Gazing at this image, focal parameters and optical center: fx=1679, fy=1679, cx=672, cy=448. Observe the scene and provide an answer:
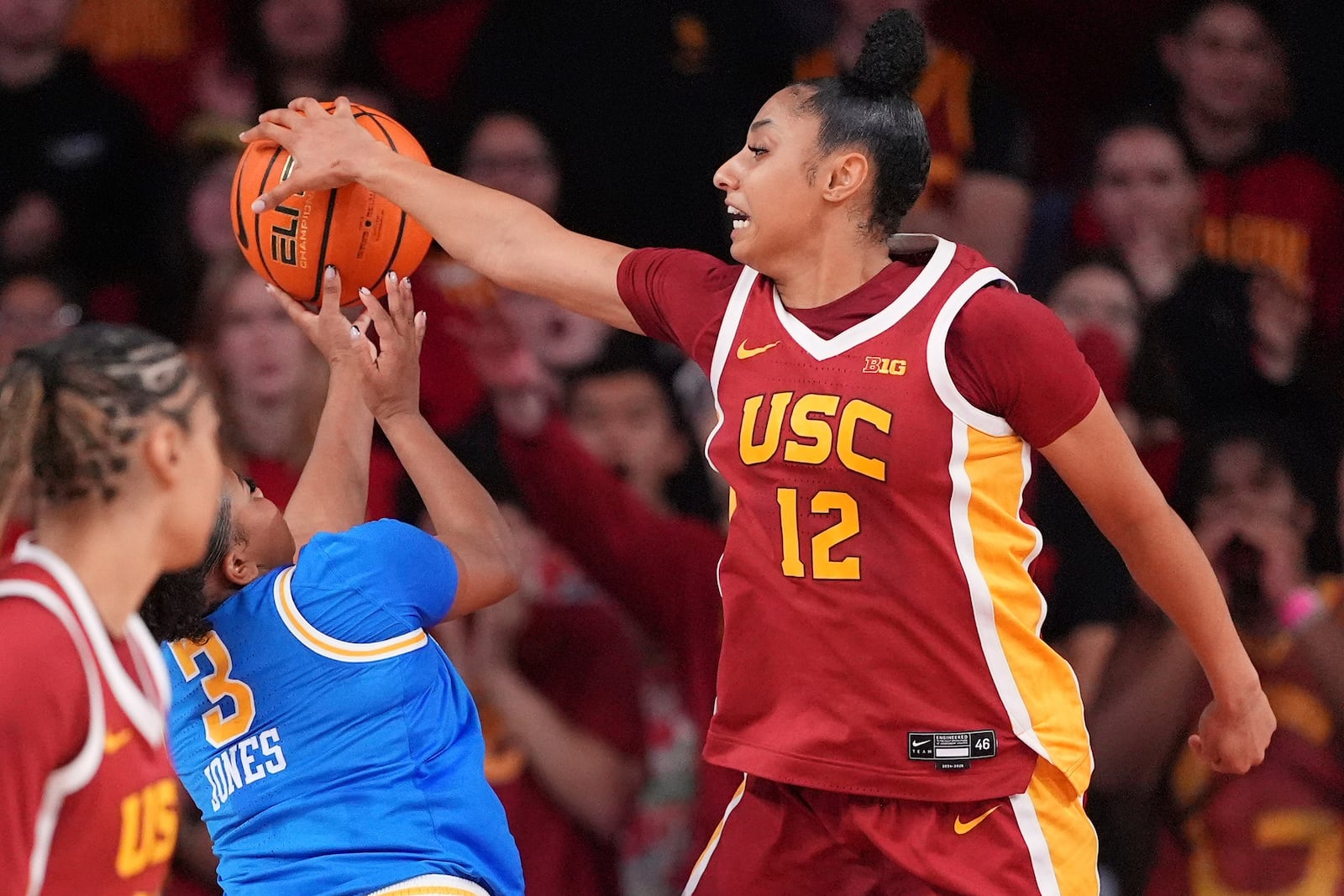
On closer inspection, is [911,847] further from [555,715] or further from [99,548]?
[555,715]

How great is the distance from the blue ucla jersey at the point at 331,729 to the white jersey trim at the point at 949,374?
0.86 m

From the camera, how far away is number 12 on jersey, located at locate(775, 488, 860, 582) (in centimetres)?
257

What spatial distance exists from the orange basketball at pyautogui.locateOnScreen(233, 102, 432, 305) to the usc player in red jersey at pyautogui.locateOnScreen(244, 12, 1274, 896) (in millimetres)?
671

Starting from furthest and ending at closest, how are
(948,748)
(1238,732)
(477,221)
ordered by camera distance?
1. (477,221)
2. (1238,732)
3. (948,748)

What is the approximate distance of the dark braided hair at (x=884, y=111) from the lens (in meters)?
2.67

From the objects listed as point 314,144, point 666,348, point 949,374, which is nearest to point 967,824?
point 949,374

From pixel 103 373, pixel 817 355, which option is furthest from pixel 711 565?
pixel 103 373

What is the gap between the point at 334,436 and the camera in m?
3.05

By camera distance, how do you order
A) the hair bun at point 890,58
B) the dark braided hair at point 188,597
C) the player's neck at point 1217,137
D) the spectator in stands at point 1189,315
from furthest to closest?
the player's neck at point 1217,137 < the spectator in stands at point 1189,315 < the hair bun at point 890,58 < the dark braided hair at point 188,597

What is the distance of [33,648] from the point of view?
1861 millimetres

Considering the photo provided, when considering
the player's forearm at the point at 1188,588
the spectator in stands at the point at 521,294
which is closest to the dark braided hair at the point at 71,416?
the player's forearm at the point at 1188,588

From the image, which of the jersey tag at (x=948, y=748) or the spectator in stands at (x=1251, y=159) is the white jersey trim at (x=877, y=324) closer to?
the jersey tag at (x=948, y=748)

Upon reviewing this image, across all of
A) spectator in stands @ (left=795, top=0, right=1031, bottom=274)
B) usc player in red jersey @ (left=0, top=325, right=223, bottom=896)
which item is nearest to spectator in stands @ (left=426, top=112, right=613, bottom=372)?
spectator in stands @ (left=795, top=0, right=1031, bottom=274)

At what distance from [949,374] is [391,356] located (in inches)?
40.1
